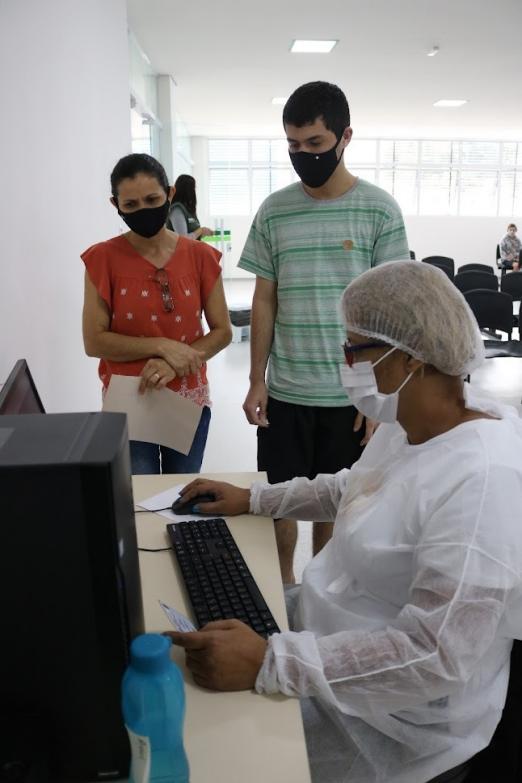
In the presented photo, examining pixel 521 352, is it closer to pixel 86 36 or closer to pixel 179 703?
pixel 86 36

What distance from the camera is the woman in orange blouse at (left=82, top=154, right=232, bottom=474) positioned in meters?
1.77

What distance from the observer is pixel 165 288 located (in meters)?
1.82

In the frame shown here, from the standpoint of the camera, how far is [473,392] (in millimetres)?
1097

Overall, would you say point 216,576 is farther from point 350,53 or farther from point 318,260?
point 350,53

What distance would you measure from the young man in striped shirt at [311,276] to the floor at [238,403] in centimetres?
70

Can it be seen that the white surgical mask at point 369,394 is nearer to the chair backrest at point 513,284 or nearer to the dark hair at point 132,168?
the dark hair at point 132,168

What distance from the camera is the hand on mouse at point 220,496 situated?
1.35 meters

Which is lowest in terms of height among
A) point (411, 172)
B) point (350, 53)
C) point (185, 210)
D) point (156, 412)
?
point (156, 412)

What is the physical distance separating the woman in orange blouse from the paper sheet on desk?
31 mm

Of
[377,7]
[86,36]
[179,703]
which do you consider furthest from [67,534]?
[377,7]

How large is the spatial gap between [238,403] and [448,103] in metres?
7.07

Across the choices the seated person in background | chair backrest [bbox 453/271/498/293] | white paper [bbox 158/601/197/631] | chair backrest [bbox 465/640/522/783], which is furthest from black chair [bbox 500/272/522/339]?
white paper [bbox 158/601/197/631]

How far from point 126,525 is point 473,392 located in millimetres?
677

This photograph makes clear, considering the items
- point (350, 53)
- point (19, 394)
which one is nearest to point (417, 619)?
point (19, 394)
